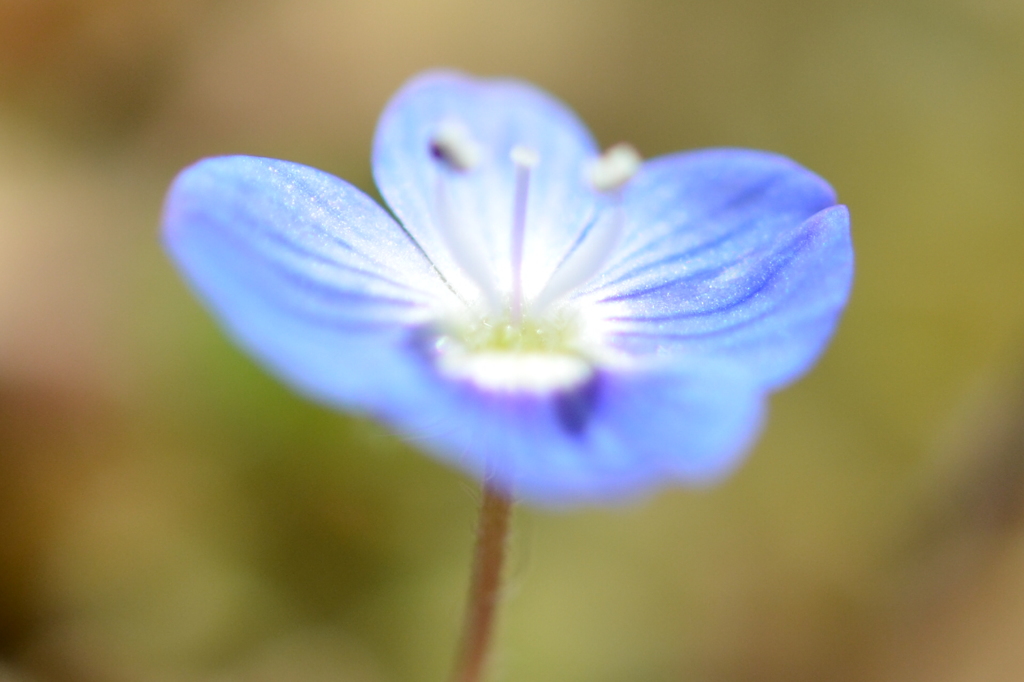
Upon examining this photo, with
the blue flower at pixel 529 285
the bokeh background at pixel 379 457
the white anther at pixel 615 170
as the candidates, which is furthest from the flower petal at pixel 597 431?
the bokeh background at pixel 379 457

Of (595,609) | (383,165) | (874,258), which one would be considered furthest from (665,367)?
(874,258)

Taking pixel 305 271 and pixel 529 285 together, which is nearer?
pixel 305 271

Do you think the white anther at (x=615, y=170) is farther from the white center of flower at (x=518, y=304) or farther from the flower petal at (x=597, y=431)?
the flower petal at (x=597, y=431)

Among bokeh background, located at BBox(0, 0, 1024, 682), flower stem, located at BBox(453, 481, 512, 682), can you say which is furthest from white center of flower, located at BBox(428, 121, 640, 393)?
bokeh background, located at BBox(0, 0, 1024, 682)

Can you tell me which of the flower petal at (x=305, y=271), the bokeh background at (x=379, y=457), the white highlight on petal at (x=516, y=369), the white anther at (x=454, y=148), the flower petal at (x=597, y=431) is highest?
the white anther at (x=454, y=148)

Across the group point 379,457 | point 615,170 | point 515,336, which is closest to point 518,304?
point 515,336

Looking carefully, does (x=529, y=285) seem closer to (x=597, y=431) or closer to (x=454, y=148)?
(x=454, y=148)
